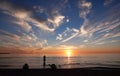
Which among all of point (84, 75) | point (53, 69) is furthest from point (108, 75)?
point (53, 69)

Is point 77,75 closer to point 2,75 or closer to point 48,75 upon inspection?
point 48,75

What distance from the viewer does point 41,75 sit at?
45.6 feet

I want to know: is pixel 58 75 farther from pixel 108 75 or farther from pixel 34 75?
pixel 108 75

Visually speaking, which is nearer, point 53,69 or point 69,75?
point 69,75

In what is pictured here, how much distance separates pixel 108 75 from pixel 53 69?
5.28 metres

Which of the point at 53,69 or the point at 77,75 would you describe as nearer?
the point at 77,75

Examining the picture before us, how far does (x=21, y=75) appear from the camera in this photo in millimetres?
13867

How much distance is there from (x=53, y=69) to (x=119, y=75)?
611cm

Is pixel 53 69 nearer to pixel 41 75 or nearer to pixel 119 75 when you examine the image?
pixel 41 75

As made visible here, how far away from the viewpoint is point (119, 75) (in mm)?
13977

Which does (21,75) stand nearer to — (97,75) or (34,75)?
(34,75)

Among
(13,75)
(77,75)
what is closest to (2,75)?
(13,75)

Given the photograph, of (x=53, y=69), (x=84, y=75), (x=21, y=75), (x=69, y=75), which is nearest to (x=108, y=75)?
(x=84, y=75)

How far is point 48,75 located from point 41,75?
57cm
